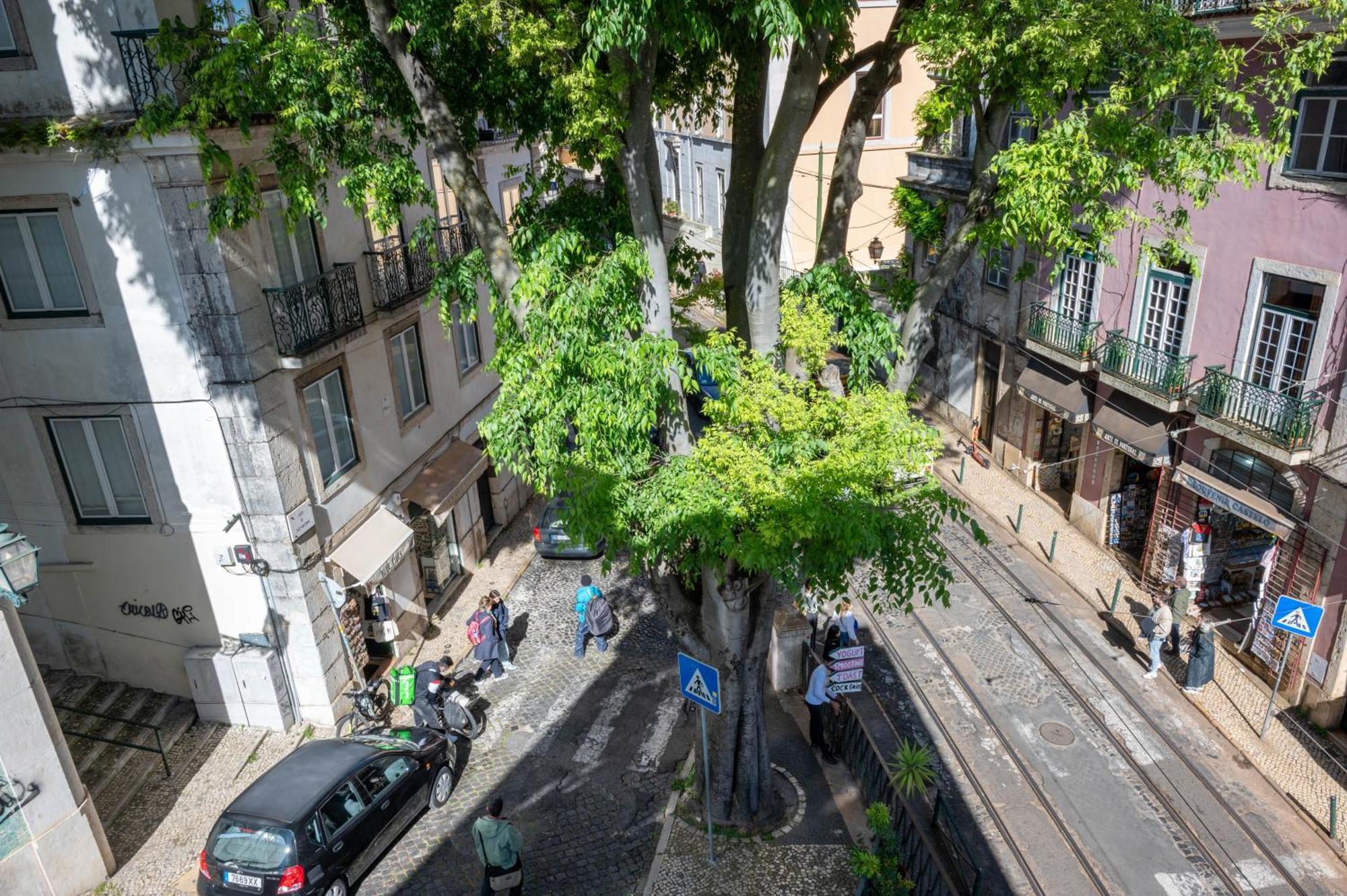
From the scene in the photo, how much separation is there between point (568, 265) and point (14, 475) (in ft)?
32.3

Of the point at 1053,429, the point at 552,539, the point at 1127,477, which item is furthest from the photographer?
the point at 1053,429

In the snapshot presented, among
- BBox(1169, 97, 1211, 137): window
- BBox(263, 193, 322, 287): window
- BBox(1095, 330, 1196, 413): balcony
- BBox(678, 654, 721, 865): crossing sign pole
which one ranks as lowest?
BBox(678, 654, 721, 865): crossing sign pole

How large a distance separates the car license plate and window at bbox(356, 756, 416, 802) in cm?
154

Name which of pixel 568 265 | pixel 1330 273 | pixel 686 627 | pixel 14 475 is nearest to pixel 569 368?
pixel 568 265

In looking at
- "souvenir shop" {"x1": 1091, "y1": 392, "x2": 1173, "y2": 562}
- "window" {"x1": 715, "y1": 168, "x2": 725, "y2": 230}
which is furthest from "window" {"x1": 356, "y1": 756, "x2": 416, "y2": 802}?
"window" {"x1": 715, "y1": 168, "x2": 725, "y2": 230}

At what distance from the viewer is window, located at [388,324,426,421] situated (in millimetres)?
17031

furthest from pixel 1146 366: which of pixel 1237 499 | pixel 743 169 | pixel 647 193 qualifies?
pixel 647 193

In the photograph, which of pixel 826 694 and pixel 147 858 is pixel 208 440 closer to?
pixel 147 858

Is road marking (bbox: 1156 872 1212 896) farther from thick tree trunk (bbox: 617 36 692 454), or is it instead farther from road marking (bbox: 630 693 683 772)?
thick tree trunk (bbox: 617 36 692 454)

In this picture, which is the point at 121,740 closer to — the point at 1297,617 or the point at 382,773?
the point at 382,773

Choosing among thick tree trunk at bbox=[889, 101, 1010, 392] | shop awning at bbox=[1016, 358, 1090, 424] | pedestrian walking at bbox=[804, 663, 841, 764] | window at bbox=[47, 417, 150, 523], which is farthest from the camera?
shop awning at bbox=[1016, 358, 1090, 424]

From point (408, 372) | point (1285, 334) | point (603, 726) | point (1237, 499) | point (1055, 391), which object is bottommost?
point (603, 726)

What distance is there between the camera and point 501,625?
15719 millimetres

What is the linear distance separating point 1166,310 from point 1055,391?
3.53 meters
